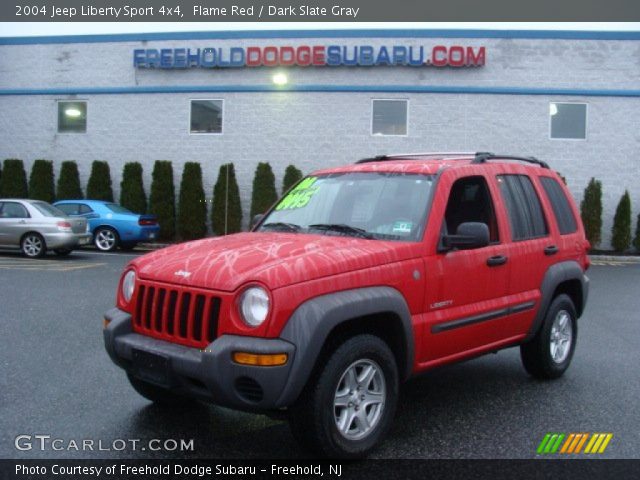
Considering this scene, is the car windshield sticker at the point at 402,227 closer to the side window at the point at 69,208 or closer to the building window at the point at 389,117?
the side window at the point at 69,208

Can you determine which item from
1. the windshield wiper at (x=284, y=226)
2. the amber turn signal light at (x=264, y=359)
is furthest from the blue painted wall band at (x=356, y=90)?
the amber turn signal light at (x=264, y=359)

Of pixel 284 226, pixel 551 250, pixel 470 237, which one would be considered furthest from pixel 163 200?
pixel 470 237

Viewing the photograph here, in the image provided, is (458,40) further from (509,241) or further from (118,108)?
(509,241)

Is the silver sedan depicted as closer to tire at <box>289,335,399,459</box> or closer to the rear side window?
the rear side window

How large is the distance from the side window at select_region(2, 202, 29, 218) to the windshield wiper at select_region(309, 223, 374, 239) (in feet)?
42.5

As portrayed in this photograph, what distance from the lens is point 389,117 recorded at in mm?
21219

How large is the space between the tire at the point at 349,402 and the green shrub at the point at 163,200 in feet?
58.7

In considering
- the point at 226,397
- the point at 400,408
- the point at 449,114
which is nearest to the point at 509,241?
the point at 400,408

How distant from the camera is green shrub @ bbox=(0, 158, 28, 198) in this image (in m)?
22.6

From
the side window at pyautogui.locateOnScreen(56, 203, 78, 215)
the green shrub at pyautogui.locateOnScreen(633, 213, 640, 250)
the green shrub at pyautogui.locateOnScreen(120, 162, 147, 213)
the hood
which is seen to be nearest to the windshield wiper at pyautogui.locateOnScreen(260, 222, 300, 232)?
the hood

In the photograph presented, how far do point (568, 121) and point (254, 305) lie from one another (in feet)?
63.4

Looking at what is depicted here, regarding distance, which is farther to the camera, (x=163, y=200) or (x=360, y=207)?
(x=163, y=200)

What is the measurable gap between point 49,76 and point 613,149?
1885 cm

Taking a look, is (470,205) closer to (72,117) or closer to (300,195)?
(300,195)
